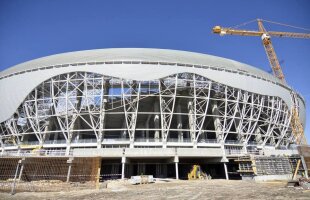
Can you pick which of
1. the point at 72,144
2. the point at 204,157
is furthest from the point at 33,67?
the point at 204,157

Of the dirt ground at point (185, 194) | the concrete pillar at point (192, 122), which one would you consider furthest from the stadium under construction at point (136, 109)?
the dirt ground at point (185, 194)

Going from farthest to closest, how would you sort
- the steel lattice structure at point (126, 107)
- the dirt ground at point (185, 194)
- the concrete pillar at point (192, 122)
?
the concrete pillar at point (192, 122) < the steel lattice structure at point (126, 107) < the dirt ground at point (185, 194)

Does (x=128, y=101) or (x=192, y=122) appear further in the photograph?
(x=192, y=122)

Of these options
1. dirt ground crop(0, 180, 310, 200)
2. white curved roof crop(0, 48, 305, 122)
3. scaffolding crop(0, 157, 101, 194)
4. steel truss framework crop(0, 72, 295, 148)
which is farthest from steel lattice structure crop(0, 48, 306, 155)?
dirt ground crop(0, 180, 310, 200)

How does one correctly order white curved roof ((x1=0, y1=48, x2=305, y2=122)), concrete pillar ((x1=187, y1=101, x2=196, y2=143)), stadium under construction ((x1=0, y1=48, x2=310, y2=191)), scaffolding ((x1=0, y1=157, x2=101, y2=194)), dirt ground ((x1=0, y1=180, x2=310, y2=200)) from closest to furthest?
dirt ground ((x1=0, y1=180, x2=310, y2=200)), scaffolding ((x1=0, y1=157, x2=101, y2=194)), stadium under construction ((x1=0, y1=48, x2=310, y2=191)), white curved roof ((x1=0, y1=48, x2=305, y2=122)), concrete pillar ((x1=187, y1=101, x2=196, y2=143))

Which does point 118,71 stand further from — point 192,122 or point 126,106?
point 192,122

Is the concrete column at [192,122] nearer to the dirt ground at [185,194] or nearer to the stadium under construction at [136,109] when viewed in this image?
the stadium under construction at [136,109]

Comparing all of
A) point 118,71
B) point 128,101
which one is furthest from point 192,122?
point 118,71

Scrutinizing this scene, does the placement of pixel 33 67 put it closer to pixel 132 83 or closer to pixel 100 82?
pixel 100 82

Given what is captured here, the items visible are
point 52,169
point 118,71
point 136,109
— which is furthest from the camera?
point 118,71

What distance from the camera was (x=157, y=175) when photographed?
2828cm

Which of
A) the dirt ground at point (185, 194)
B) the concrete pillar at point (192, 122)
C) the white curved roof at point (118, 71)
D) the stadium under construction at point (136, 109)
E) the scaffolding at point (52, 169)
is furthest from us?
the concrete pillar at point (192, 122)

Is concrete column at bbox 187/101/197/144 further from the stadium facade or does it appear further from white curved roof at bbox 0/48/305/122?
white curved roof at bbox 0/48/305/122

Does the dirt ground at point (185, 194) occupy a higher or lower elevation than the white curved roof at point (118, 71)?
lower
